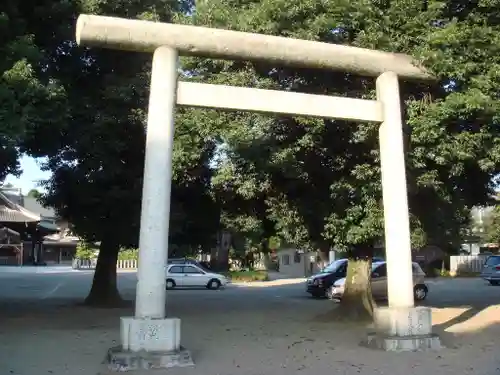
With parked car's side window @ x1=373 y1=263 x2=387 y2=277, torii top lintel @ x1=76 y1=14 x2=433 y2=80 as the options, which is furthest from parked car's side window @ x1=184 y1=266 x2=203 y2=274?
torii top lintel @ x1=76 y1=14 x2=433 y2=80

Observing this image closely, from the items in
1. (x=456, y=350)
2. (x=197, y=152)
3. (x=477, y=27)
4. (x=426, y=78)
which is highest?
(x=477, y=27)

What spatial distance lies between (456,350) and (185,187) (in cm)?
788

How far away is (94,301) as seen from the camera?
1961 cm

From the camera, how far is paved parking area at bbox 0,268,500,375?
905cm

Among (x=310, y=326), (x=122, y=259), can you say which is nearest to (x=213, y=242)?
(x=310, y=326)

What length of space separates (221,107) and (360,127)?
374cm

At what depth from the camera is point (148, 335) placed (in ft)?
29.3

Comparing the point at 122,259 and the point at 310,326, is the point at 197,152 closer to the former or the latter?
the point at 310,326

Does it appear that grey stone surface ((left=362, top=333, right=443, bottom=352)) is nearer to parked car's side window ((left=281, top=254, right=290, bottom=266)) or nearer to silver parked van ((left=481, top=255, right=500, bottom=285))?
silver parked van ((left=481, top=255, right=500, bottom=285))

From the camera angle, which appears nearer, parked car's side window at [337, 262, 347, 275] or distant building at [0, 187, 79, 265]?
parked car's side window at [337, 262, 347, 275]

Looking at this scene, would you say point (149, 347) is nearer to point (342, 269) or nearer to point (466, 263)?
point (342, 269)

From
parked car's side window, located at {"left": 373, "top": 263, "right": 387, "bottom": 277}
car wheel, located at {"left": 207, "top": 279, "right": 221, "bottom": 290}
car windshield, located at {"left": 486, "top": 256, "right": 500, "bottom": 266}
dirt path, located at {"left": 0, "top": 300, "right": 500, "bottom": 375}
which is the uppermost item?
car windshield, located at {"left": 486, "top": 256, "right": 500, "bottom": 266}

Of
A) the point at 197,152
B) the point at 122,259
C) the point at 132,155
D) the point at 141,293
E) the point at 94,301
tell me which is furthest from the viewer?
the point at 122,259

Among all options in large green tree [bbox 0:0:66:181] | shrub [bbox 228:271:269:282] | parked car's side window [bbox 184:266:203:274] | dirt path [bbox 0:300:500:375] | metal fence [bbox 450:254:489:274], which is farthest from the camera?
metal fence [bbox 450:254:489:274]
